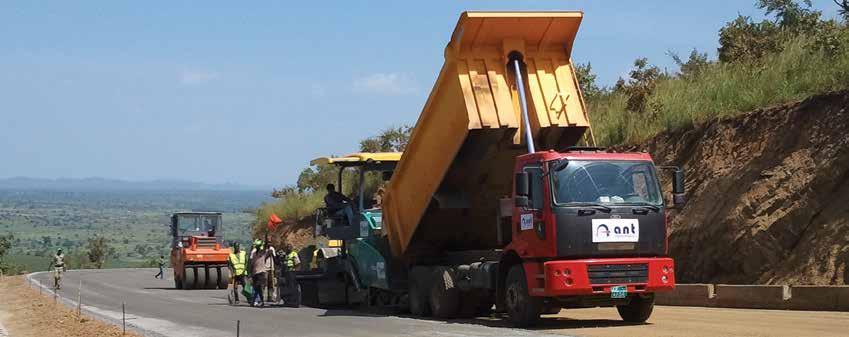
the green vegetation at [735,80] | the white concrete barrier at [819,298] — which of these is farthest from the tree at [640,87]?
the white concrete barrier at [819,298]

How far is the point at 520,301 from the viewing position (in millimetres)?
17391

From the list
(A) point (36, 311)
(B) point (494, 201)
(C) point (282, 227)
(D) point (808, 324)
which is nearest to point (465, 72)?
(B) point (494, 201)

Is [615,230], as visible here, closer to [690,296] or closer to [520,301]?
[520,301]

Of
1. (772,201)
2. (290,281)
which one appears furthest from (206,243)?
(772,201)

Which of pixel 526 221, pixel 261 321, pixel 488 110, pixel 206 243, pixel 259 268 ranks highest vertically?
pixel 488 110

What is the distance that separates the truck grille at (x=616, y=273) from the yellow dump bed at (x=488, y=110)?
256 cm

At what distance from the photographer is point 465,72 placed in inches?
715

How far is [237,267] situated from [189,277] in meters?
11.2

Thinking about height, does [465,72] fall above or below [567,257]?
above

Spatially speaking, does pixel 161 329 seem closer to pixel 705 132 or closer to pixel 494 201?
pixel 494 201

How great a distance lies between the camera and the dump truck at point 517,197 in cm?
1672

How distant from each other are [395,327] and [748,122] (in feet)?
39.2

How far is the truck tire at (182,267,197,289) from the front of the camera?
39.8 meters

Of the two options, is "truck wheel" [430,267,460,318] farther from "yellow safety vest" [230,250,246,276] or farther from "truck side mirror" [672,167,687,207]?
"yellow safety vest" [230,250,246,276]
